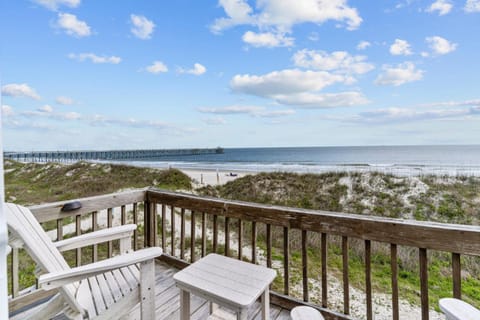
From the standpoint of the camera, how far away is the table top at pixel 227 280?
1268 mm

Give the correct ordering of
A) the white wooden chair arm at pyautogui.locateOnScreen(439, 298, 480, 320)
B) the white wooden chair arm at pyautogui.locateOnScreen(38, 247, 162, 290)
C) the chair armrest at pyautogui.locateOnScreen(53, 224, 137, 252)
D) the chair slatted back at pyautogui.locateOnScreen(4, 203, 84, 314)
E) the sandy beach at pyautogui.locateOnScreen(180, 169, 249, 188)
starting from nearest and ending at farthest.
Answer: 1. the white wooden chair arm at pyautogui.locateOnScreen(439, 298, 480, 320)
2. the white wooden chair arm at pyautogui.locateOnScreen(38, 247, 162, 290)
3. the chair slatted back at pyautogui.locateOnScreen(4, 203, 84, 314)
4. the chair armrest at pyautogui.locateOnScreen(53, 224, 137, 252)
5. the sandy beach at pyautogui.locateOnScreen(180, 169, 249, 188)

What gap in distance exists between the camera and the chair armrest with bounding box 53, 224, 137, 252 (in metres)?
1.77

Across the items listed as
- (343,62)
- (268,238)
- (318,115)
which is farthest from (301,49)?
(318,115)

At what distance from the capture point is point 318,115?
25172 mm

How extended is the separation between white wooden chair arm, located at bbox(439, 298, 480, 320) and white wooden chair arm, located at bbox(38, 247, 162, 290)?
4.55 ft

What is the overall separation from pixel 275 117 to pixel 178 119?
36.6 feet

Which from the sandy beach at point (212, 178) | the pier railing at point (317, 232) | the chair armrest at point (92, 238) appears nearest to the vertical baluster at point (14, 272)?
the pier railing at point (317, 232)

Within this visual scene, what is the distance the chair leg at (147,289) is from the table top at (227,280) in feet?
0.56

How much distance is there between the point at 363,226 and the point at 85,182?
1379cm

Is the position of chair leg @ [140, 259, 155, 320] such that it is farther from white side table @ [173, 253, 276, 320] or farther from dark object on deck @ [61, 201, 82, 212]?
dark object on deck @ [61, 201, 82, 212]

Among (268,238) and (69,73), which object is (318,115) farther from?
(268,238)

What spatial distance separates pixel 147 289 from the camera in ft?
4.82

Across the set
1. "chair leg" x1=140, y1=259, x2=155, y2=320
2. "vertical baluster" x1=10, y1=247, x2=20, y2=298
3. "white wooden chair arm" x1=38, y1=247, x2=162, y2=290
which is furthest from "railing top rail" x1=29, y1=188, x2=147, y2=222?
"chair leg" x1=140, y1=259, x2=155, y2=320

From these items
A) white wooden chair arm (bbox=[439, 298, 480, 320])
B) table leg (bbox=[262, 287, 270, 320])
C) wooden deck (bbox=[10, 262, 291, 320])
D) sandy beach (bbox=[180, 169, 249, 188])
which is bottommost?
wooden deck (bbox=[10, 262, 291, 320])
